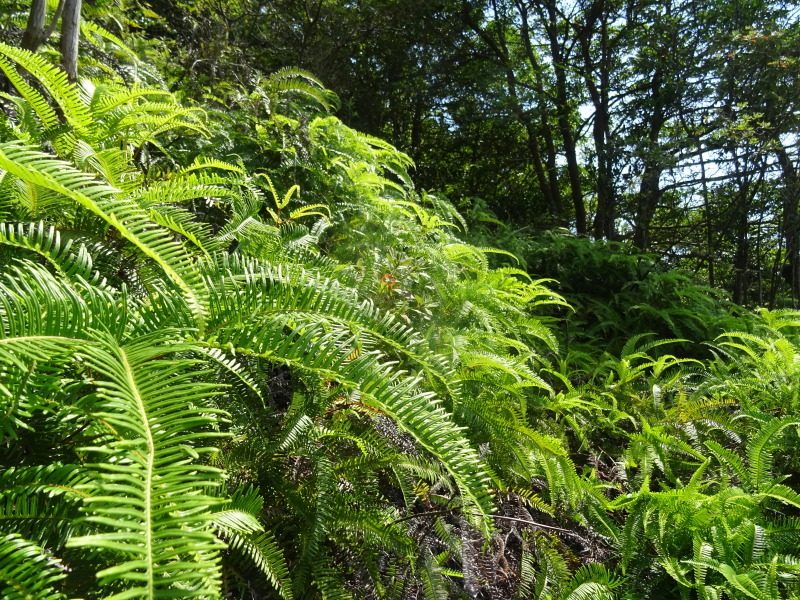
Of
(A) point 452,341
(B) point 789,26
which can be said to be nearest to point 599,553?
(A) point 452,341

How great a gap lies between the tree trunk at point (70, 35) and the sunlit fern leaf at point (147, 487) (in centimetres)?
205

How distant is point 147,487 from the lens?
64 centimetres

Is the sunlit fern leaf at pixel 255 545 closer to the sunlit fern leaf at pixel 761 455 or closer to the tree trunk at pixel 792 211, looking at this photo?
the sunlit fern leaf at pixel 761 455

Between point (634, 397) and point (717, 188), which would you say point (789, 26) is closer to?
point (717, 188)

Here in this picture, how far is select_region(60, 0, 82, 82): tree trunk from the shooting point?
229 cm

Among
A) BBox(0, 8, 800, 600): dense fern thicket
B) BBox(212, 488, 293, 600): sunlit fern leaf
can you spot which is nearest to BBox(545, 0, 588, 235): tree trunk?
BBox(0, 8, 800, 600): dense fern thicket

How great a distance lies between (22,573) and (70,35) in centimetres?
245

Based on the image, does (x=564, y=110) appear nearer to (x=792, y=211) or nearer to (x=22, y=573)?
(x=792, y=211)

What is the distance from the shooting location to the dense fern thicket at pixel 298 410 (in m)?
0.84

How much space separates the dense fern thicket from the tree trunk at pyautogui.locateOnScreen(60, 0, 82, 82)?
15 cm

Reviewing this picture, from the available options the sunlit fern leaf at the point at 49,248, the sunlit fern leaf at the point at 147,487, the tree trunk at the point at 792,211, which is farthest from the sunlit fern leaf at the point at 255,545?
the tree trunk at the point at 792,211

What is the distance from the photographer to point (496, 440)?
1.88 meters

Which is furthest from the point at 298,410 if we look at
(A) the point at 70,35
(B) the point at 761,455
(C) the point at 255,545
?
(A) the point at 70,35

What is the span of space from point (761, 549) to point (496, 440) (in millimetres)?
878
